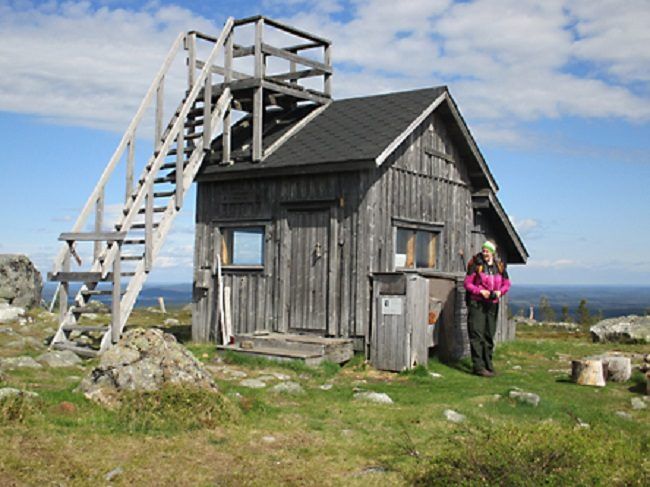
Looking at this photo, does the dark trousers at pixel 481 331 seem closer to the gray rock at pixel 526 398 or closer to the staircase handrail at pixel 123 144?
the gray rock at pixel 526 398

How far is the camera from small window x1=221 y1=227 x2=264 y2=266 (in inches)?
677

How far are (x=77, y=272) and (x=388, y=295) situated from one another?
6166mm

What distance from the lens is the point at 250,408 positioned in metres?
9.76

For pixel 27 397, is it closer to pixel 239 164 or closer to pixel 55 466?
pixel 55 466

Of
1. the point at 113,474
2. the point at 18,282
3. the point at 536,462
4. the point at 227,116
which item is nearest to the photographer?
the point at 536,462

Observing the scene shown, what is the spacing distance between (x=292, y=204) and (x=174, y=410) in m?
8.15

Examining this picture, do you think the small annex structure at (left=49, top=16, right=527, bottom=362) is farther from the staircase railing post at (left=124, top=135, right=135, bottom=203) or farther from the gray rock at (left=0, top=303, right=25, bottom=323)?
the gray rock at (left=0, top=303, right=25, bottom=323)

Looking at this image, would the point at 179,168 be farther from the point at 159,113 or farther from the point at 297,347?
the point at 297,347

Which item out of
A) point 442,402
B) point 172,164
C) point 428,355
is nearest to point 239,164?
point 172,164

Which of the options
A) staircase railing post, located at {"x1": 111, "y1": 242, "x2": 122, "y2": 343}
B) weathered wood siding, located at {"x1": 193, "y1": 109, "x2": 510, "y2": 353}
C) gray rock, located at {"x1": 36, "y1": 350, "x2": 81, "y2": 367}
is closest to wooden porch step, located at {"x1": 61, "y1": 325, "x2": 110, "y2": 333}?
staircase railing post, located at {"x1": 111, "y1": 242, "x2": 122, "y2": 343}

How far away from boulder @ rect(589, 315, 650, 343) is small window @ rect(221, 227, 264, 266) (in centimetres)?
1168

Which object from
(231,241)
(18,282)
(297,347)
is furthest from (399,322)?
(18,282)

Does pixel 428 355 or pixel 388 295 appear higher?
pixel 388 295

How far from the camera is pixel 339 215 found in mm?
15750
